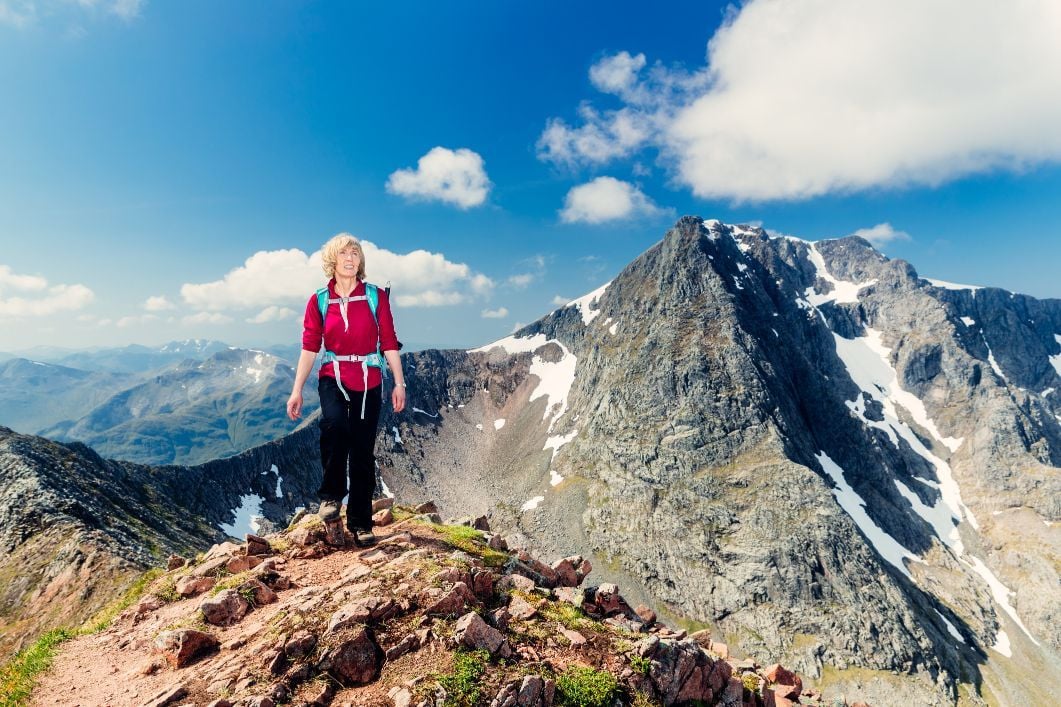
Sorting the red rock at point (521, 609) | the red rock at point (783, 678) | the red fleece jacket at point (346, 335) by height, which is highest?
the red fleece jacket at point (346, 335)

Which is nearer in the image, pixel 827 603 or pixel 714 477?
pixel 827 603

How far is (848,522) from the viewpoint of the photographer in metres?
123

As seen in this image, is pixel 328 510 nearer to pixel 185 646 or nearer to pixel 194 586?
pixel 194 586

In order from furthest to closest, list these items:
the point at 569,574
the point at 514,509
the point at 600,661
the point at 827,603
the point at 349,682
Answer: the point at 514,509
the point at 827,603
the point at 569,574
the point at 600,661
the point at 349,682

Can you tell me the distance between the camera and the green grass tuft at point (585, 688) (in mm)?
7699

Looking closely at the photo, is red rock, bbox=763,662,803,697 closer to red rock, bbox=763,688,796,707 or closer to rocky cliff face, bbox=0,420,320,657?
red rock, bbox=763,688,796,707

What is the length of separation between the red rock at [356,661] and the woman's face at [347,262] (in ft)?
23.0

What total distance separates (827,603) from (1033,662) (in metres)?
68.9

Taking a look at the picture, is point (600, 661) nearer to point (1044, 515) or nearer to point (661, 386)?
point (661, 386)

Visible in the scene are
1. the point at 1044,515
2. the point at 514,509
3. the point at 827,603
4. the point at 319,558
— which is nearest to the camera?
the point at 319,558

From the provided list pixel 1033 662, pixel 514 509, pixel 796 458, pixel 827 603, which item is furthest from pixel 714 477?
pixel 1033 662

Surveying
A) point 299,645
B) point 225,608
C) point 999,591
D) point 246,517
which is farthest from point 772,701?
point 999,591

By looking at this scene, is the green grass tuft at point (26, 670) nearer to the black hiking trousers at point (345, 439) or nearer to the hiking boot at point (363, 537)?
the black hiking trousers at point (345, 439)

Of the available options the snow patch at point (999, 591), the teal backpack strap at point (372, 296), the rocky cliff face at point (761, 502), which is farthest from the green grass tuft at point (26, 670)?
the snow patch at point (999, 591)
